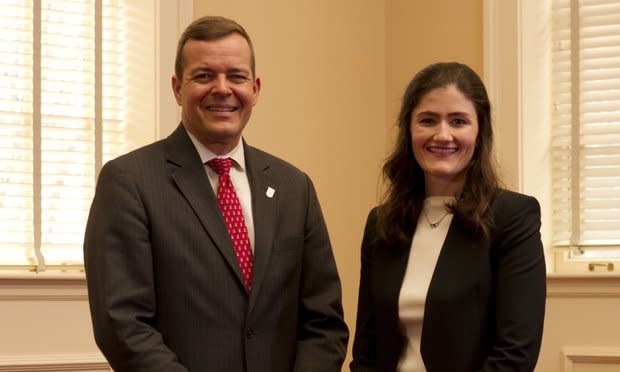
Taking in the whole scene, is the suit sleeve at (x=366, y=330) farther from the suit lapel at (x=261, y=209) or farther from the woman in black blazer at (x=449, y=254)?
the suit lapel at (x=261, y=209)

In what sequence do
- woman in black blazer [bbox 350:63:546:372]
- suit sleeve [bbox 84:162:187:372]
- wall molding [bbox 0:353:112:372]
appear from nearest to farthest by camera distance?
suit sleeve [bbox 84:162:187:372]
woman in black blazer [bbox 350:63:546:372]
wall molding [bbox 0:353:112:372]

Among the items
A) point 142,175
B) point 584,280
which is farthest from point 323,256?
point 584,280

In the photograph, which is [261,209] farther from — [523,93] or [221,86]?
[523,93]

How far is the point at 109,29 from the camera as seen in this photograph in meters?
3.76

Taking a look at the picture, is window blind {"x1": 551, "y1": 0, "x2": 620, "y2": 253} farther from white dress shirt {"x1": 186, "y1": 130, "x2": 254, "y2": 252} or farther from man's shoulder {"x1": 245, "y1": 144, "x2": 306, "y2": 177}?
white dress shirt {"x1": 186, "y1": 130, "x2": 254, "y2": 252}

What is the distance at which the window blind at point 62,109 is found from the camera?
3582 mm

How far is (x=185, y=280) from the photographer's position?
2.31m

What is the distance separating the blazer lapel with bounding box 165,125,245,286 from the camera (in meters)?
2.34

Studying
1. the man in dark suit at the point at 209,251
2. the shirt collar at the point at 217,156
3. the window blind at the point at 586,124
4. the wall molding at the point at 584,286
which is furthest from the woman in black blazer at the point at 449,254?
the window blind at the point at 586,124

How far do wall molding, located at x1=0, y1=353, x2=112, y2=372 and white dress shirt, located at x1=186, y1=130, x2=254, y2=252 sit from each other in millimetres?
1373

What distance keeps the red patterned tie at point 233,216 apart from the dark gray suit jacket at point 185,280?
0.03 meters

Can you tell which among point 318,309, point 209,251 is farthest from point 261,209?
point 318,309

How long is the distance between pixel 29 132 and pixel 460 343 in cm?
195

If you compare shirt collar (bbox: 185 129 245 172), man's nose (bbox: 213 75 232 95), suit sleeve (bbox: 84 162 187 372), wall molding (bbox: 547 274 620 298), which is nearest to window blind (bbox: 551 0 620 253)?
wall molding (bbox: 547 274 620 298)
